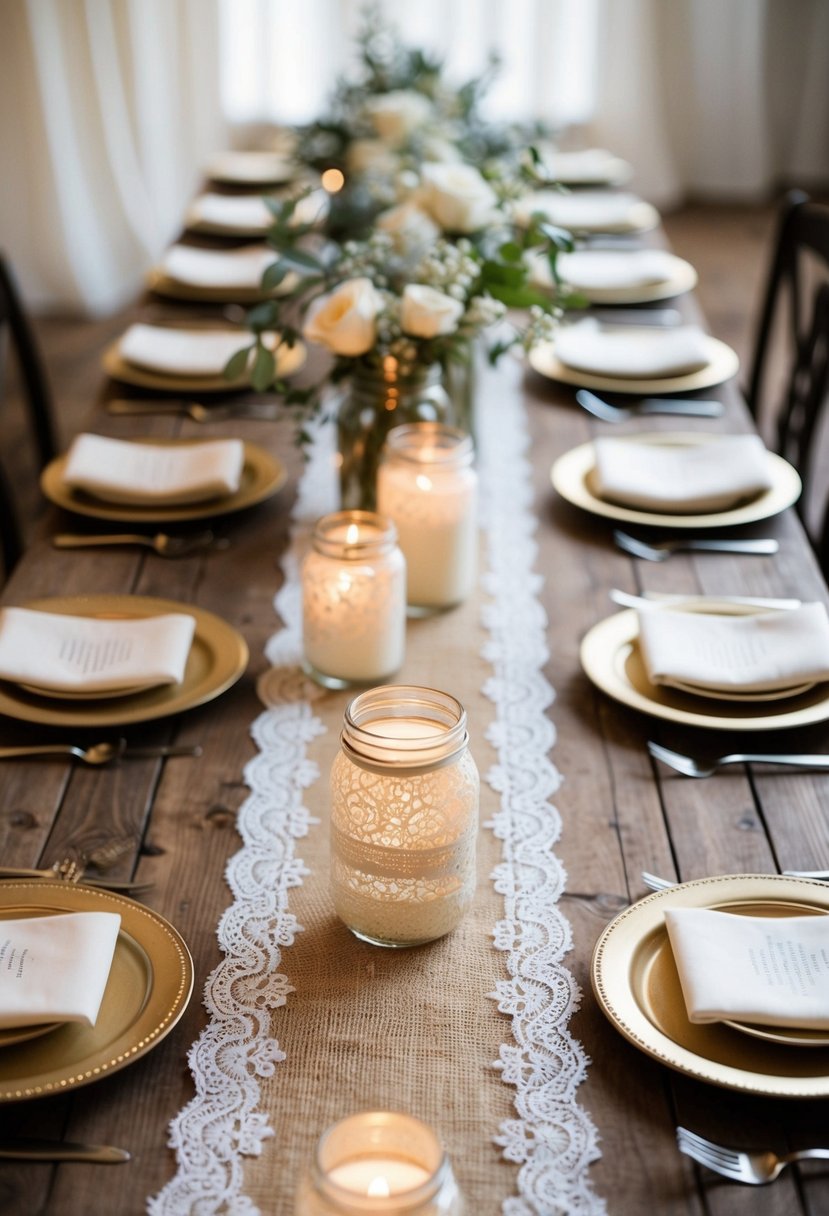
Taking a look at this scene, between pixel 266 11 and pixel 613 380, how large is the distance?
12.0 ft

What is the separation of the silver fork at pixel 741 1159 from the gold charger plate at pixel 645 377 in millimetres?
1371

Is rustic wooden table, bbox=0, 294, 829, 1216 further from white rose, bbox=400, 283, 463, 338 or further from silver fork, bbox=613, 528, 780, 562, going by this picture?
white rose, bbox=400, 283, 463, 338

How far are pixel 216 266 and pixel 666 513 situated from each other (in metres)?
1.22

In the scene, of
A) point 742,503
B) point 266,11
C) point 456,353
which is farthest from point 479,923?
point 266,11

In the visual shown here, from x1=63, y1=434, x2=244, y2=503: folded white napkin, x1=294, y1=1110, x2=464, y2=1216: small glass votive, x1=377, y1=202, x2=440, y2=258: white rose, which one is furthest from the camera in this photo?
x1=63, y1=434, x2=244, y2=503: folded white napkin

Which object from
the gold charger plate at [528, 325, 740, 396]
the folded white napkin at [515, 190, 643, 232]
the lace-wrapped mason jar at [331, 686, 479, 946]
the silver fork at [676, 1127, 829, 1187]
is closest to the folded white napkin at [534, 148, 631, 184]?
the folded white napkin at [515, 190, 643, 232]

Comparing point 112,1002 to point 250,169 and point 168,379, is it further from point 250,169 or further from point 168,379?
point 250,169

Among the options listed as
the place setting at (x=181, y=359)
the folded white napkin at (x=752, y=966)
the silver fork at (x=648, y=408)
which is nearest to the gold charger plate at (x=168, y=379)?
the place setting at (x=181, y=359)

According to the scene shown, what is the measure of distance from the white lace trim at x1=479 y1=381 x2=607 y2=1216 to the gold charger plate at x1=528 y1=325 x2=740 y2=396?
383 millimetres

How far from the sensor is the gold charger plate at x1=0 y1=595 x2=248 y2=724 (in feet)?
4.16

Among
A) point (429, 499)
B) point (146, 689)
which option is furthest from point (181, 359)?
point (146, 689)

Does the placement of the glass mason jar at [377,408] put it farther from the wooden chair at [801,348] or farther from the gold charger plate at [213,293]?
the gold charger plate at [213,293]

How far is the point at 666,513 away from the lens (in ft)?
5.53

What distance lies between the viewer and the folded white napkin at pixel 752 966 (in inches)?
34.9
